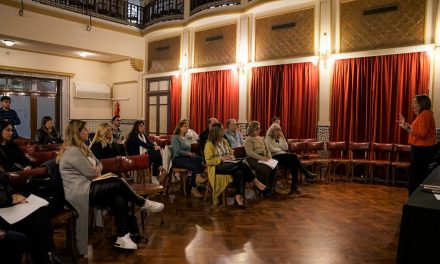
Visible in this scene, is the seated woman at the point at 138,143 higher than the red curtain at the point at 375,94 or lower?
lower

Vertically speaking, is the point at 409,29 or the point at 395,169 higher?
the point at 409,29

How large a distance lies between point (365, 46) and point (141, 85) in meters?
7.15

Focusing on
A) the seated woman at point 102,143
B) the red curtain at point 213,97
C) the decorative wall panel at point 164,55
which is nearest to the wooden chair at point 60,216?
the seated woman at point 102,143

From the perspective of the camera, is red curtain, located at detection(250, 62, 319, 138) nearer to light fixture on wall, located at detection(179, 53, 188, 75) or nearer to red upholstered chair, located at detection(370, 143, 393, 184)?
red upholstered chair, located at detection(370, 143, 393, 184)

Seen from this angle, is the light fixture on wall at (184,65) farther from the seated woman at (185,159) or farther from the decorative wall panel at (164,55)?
the seated woman at (185,159)

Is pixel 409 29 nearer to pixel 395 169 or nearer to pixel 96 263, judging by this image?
pixel 395 169

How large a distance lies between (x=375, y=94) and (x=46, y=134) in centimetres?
626

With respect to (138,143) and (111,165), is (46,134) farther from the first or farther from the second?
(111,165)

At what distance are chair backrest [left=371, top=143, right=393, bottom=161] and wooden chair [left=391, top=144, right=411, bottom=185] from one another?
0.11 meters

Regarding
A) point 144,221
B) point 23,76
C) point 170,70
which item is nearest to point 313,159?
point 144,221

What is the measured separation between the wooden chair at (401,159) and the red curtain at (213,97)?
Result: 156 inches

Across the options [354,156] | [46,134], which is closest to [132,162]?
[46,134]

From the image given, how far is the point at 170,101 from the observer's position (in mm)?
11172

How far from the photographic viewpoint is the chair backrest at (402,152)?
6746mm
